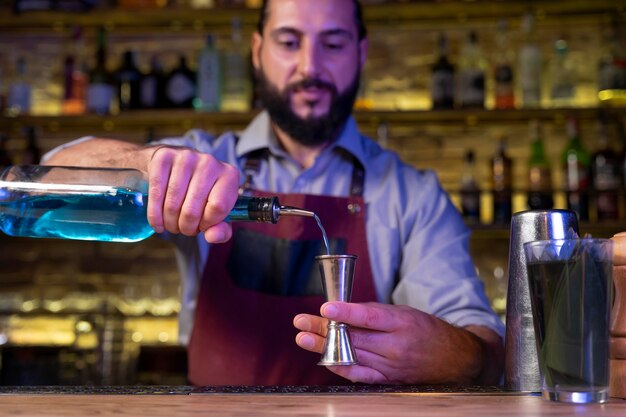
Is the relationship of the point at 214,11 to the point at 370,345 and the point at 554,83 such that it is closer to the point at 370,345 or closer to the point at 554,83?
the point at 554,83

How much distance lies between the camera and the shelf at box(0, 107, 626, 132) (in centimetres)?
279

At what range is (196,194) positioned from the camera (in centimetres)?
110

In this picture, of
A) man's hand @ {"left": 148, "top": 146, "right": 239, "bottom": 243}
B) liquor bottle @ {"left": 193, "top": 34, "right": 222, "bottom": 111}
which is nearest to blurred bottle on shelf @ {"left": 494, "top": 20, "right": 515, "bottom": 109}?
liquor bottle @ {"left": 193, "top": 34, "right": 222, "bottom": 111}

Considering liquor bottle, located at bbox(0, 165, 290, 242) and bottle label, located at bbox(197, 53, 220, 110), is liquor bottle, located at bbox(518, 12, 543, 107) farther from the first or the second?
liquor bottle, located at bbox(0, 165, 290, 242)

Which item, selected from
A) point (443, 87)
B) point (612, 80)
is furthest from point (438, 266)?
point (612, 80)

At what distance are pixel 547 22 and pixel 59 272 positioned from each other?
2016 millimetres

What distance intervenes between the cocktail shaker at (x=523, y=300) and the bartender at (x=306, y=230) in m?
0.37

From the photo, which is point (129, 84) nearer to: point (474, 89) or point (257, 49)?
point (257, 49)

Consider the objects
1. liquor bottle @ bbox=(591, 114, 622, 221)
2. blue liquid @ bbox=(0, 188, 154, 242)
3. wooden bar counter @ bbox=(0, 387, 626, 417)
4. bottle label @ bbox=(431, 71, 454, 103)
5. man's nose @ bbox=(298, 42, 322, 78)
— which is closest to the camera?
wooden bar counter @ bbox=(0, 387, 626, 417)

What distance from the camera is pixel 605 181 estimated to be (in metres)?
2.75

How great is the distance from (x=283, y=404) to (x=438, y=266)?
926mm

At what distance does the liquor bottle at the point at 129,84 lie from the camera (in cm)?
295

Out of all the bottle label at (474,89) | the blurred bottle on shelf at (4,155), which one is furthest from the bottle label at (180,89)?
the bottle label at (474,89)

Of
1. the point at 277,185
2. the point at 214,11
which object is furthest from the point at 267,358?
the point at 214,11
